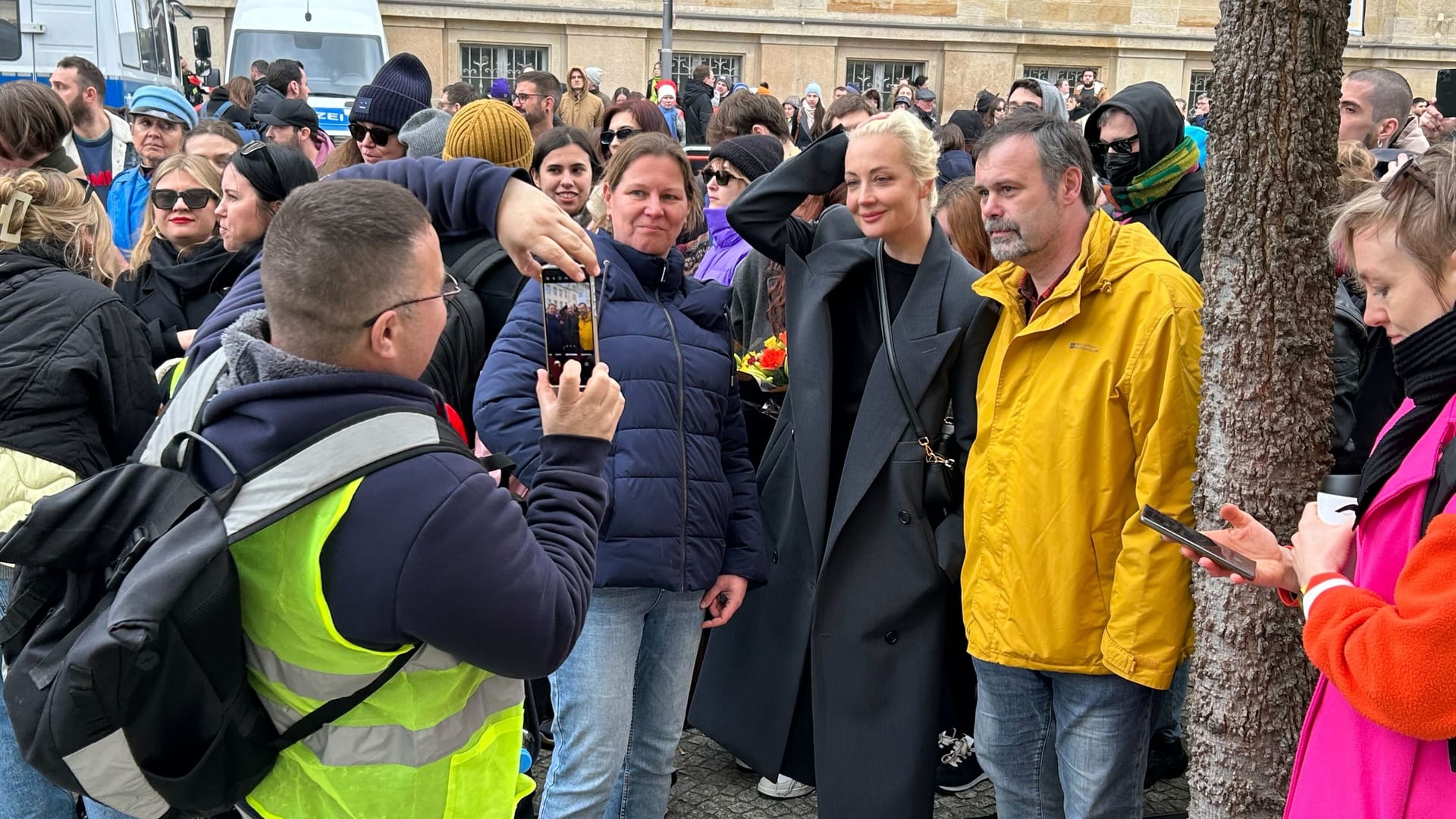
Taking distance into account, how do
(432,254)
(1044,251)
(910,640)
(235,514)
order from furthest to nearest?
(910,640) < (1044,251) < (432,254) < (235,514)

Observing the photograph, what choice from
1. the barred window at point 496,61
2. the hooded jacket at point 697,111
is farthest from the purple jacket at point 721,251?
the barred window at point 496,61

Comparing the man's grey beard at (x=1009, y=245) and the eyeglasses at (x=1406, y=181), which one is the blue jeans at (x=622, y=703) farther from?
the eyeglasses at (x=1406, y=181)

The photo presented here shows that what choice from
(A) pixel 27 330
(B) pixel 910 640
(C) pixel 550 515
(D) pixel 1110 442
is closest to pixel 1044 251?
Answer: (D) pixel 1110 442

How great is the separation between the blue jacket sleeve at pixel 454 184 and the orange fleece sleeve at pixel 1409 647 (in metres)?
1.67

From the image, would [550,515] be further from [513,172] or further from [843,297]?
[843,297]

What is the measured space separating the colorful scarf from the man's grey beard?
174 cm

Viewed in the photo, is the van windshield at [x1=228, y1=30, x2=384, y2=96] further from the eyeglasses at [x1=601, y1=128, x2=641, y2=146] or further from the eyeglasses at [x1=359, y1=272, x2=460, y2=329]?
the eyeglasses at [x1=359, y1=272, x2=460, y2=329]

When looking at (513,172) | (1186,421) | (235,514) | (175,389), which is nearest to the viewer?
(235,514)

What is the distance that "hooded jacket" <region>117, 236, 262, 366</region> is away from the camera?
13.4ft

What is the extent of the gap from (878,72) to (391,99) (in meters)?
23.2

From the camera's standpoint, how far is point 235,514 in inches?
69.4

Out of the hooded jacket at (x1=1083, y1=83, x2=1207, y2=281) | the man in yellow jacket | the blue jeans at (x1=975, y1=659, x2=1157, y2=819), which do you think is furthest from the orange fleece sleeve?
the hooded jacket at (x1=1083, y1=83, x2=1207, y2=281)

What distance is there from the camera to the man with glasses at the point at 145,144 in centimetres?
622

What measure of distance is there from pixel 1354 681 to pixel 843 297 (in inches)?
76.0
